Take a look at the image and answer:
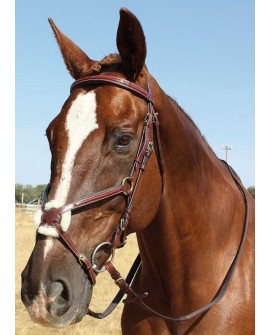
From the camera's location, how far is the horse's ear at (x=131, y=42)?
284cm

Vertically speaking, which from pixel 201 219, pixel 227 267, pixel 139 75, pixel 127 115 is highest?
pixel 139 75

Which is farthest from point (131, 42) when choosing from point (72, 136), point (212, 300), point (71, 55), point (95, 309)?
point (95, 309)

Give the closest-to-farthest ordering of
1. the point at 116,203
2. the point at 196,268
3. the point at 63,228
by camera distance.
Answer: the point at 63,228 → the point at 116,203 → the point at 196,268

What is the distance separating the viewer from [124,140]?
2.82 meters

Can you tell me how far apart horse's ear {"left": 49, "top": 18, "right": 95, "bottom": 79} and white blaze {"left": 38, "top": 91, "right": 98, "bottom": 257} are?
1.74 feet

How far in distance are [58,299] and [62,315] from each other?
Answer: 0.34 ft

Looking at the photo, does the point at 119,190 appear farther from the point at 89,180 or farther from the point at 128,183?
the point at 89,180

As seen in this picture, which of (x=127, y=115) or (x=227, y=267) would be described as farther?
(x=227, y=267)

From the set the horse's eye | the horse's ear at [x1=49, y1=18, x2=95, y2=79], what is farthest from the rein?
the horse's ear at [x1=49, y1=18, x2=95, y2=79]

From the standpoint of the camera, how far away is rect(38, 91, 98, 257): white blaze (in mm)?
2555
